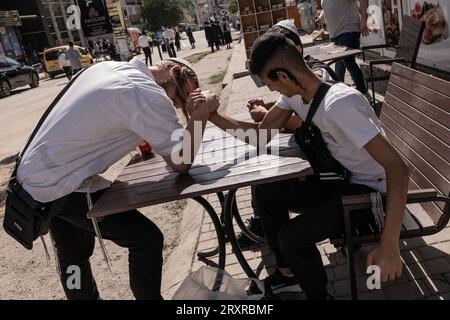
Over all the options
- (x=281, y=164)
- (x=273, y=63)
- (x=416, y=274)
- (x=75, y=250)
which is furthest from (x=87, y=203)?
(x=416, y=274)

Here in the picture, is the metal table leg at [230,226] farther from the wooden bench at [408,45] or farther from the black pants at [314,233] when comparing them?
the wooden bench at [408,45]

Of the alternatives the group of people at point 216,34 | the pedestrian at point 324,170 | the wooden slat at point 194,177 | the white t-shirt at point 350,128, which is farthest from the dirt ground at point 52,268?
the group of people at point 216,34

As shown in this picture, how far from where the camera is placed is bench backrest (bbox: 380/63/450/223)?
7.31ft

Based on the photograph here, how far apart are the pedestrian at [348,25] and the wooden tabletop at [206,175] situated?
359cm

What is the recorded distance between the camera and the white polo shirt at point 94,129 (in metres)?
2.06

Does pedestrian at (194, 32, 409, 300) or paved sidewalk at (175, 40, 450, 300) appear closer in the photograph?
pedestrian at (194, 32, 409, 300)

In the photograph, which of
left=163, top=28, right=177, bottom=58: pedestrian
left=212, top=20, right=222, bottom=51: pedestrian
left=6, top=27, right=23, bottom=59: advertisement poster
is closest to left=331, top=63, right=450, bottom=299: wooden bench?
left=163, top=28, right=177, bottom=58: pedestrian

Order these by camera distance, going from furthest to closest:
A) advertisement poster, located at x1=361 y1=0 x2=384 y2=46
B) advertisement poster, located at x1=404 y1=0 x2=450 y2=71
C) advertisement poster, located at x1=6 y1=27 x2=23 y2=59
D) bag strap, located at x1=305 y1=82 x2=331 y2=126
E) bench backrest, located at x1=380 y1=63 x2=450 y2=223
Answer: advertisement poster, located at x1=6 y1=27 x2=23 y2=59, advertisement poster, located at x1=361 y1=0 x2=384 y2=46, advertisement poster, located at x1=404 y1=0 x2=450 y2=71, bench backrest, located at x1=380 y1=63 x2=450 y2=223, bag strap, located at x1=305 y1=82 x2=331 y2=126

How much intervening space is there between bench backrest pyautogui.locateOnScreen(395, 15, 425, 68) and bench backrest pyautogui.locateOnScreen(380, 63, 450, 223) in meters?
1.85

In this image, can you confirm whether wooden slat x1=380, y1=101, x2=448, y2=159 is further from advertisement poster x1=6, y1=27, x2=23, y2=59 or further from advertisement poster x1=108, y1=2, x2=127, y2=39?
advertisement poster x1=108, y1=2, x2=127, y2=39

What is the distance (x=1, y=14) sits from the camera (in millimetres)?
35812

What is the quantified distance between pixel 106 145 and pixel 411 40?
3.83m

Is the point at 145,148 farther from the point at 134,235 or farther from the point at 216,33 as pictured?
the point at 216,33
